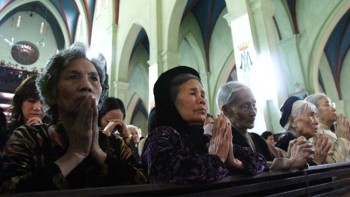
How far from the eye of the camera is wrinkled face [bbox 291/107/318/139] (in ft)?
8.23

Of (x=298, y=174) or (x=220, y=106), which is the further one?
(x=220, y=106)

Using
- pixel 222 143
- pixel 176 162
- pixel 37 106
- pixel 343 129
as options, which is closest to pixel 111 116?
pixel 37 106

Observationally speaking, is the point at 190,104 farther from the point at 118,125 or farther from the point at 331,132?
the point at 331,132

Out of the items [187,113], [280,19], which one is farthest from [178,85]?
[280,19]

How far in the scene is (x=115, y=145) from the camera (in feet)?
4.53

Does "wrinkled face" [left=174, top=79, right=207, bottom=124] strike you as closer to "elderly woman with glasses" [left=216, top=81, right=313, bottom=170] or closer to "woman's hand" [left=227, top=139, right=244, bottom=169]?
"woman's hand" [left=227, top=139, right=244, bottom=169]

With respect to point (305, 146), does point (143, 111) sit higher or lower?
higher

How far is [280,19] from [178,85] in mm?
10696

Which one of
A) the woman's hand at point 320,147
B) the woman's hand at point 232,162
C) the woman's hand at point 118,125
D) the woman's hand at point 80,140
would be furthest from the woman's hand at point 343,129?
the woman's hand at point 80,140

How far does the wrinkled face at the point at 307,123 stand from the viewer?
251cm

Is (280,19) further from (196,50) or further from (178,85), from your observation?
(178,85)

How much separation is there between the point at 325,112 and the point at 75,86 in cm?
276

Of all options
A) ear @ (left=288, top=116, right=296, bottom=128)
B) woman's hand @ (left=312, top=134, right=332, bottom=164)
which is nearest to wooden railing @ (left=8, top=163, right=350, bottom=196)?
woman's hand @ (left=312, top=134, right=332, bottom=164)

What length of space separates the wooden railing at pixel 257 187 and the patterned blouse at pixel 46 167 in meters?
0.28
